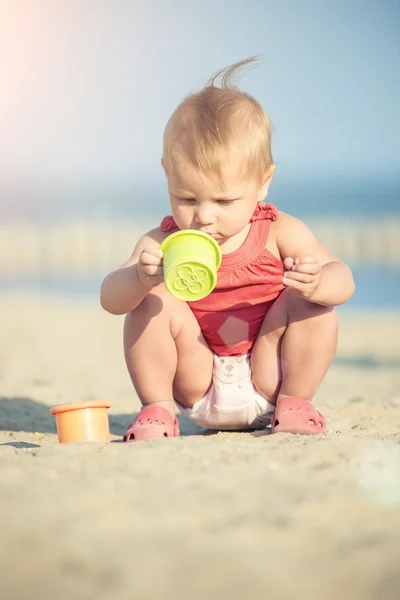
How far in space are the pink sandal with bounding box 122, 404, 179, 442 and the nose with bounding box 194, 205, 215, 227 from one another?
0.66 metres

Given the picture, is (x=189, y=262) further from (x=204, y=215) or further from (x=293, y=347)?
(x=293, y=347)

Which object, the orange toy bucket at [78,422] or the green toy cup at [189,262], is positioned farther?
the orange toy bucket at [78,422]

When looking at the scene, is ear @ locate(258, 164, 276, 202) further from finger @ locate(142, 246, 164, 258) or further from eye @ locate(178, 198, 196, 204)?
finger @ locate(142, 246, 164, 258)

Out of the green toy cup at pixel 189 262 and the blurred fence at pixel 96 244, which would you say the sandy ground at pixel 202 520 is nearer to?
the green toy cup at pixel 189 262

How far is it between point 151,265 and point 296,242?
1.99ft

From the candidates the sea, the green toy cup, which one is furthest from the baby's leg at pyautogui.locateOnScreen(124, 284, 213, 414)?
the sea

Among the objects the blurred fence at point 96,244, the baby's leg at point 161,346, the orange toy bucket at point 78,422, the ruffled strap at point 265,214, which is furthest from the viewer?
the blurred fence at point 96,244

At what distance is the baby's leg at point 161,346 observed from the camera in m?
2.76

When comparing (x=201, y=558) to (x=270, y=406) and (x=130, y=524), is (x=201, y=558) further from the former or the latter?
(x=270, y=406)

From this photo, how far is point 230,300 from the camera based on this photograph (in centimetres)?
290

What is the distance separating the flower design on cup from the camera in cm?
243

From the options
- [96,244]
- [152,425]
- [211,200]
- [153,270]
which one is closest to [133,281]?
[153,270]

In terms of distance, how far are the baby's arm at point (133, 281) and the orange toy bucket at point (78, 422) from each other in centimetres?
34

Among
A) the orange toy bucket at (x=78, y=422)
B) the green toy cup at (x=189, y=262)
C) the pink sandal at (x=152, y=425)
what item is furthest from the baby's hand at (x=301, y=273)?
the orange toy bucket at (x=78, y=422)
